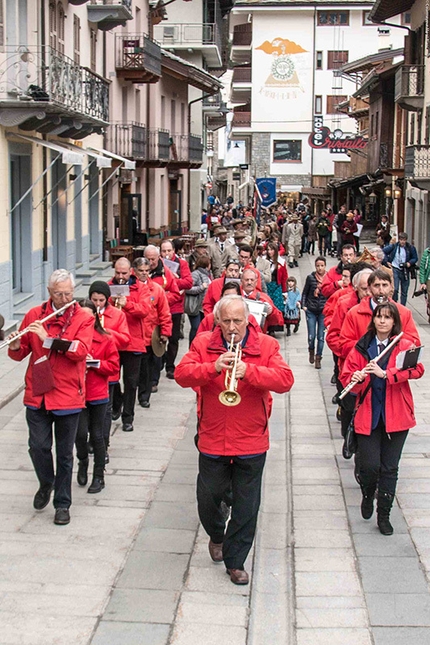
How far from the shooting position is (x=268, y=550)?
25.0 ft

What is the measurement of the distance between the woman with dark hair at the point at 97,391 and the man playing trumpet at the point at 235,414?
81.0 inches

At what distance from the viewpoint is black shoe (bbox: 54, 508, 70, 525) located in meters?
7.99

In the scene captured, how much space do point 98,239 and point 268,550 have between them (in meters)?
21.3

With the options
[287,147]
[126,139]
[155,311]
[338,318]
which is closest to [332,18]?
[287,147]

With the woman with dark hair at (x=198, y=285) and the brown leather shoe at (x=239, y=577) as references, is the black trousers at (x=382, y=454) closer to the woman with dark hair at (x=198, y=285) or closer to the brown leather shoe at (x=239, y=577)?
the brown leather shoe at (x=239, y=577)

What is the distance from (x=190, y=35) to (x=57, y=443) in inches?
1455

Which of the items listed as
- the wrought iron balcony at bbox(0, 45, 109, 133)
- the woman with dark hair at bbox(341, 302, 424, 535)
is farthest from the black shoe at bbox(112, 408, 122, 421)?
the wrought iron balcony at bbox(0, 45, 109, 133)

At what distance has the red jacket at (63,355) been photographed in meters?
7.79

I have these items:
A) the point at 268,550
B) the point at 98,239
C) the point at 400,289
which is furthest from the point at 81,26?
the point at 268,550

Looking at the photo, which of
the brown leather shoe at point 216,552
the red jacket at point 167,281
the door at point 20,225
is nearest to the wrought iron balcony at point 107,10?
the door at point 20,225

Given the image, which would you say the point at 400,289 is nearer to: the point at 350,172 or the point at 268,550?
the point at 268,550

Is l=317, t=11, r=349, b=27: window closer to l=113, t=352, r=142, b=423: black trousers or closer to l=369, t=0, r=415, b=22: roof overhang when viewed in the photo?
l=369, t=0, r=415, b=22: roof overhang

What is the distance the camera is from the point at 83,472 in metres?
9.05

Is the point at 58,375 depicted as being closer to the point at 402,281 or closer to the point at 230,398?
the point at 230,398
